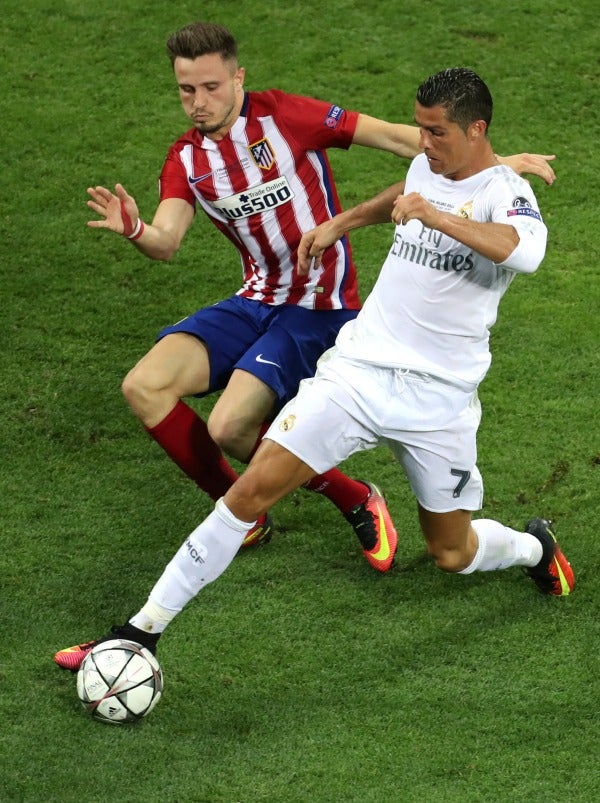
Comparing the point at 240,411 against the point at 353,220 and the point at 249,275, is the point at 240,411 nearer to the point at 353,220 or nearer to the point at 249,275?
the point at 249,275

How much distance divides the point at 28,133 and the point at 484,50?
3048 mm

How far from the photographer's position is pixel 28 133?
823 cm

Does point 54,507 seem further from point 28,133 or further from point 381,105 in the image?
point 381,105

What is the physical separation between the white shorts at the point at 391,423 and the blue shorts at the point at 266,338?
1.92 ft

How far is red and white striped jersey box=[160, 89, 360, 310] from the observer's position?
5426 millimetres

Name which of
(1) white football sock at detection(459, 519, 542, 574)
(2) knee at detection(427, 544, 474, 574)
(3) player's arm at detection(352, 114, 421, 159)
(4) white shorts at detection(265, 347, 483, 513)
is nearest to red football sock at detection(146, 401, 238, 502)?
(4) white shorts at detection(265, 347, 483, 513)

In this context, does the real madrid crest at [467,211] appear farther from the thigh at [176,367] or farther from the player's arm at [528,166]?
the thigh at [176,367]

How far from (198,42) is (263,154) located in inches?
21.6

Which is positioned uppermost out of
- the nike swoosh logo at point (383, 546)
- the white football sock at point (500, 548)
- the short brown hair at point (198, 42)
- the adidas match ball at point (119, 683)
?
the short brown hair at point (198, 42)

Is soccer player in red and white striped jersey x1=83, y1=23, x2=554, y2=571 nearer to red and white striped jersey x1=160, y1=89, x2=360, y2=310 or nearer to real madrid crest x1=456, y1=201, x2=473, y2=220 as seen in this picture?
red and white striped jersey x1=160, y1=89, x2=360, y2=310

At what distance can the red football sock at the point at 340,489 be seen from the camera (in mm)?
5473

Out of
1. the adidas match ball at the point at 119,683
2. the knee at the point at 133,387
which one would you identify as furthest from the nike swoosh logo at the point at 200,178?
the adidas match ball at the point at 119,683

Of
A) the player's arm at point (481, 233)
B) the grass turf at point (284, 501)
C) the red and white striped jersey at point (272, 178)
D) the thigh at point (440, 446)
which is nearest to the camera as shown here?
the player's arm at point (481, 233)

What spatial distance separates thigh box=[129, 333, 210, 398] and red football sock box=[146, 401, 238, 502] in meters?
0.09
